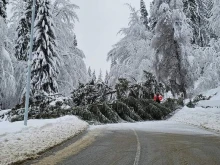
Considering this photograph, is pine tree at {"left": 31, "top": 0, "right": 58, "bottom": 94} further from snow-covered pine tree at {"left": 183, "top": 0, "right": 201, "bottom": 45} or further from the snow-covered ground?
snow-covered pine tree at {"left": 183, "top": 0, "right": 201, "bottom": 45}

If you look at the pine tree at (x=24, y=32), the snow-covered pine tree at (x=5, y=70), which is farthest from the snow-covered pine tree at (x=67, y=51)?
the snow-covered pine tree at (x=5, y=70)

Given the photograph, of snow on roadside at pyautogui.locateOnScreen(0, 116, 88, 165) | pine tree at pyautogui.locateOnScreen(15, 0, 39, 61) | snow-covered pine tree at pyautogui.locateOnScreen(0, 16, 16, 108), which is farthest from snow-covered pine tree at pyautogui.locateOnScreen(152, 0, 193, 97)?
snow on roadside at pyautogui.locateOnScreen(0, 116, 88, 165)

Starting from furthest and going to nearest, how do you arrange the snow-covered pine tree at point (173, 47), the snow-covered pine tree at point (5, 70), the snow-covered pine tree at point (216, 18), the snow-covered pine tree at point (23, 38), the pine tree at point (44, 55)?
the snow-covered pine tree at point (173, 47)
the snow-covered pine tree at point (23, 38)
the snow-covered pine tree at point (216, 18)
the pine tree at point (44, 55)
the snow-covered pine tree at point (5, 70)

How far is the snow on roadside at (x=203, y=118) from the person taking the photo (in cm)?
1614

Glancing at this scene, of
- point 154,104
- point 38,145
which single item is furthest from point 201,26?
point 38,145

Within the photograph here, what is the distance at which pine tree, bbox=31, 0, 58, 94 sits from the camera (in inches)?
1039

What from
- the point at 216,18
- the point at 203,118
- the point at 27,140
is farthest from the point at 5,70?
the point at 216,18

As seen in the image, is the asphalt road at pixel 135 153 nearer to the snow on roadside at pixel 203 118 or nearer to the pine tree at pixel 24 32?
the snow on roadside at pixel 203 118

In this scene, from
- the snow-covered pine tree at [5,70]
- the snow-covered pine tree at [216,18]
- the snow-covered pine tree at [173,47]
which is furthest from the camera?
the snow-covered pine tree at [173,47]

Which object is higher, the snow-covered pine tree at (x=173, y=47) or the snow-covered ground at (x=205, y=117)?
the snow-covered pine tree at (x=173, y=47)

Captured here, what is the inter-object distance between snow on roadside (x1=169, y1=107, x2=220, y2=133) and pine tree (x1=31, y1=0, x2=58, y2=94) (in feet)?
35.6

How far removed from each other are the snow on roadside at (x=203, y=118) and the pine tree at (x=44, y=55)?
10845 mm

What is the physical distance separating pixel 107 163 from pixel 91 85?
1631 centimetres

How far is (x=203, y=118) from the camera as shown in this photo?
18.4 meters
